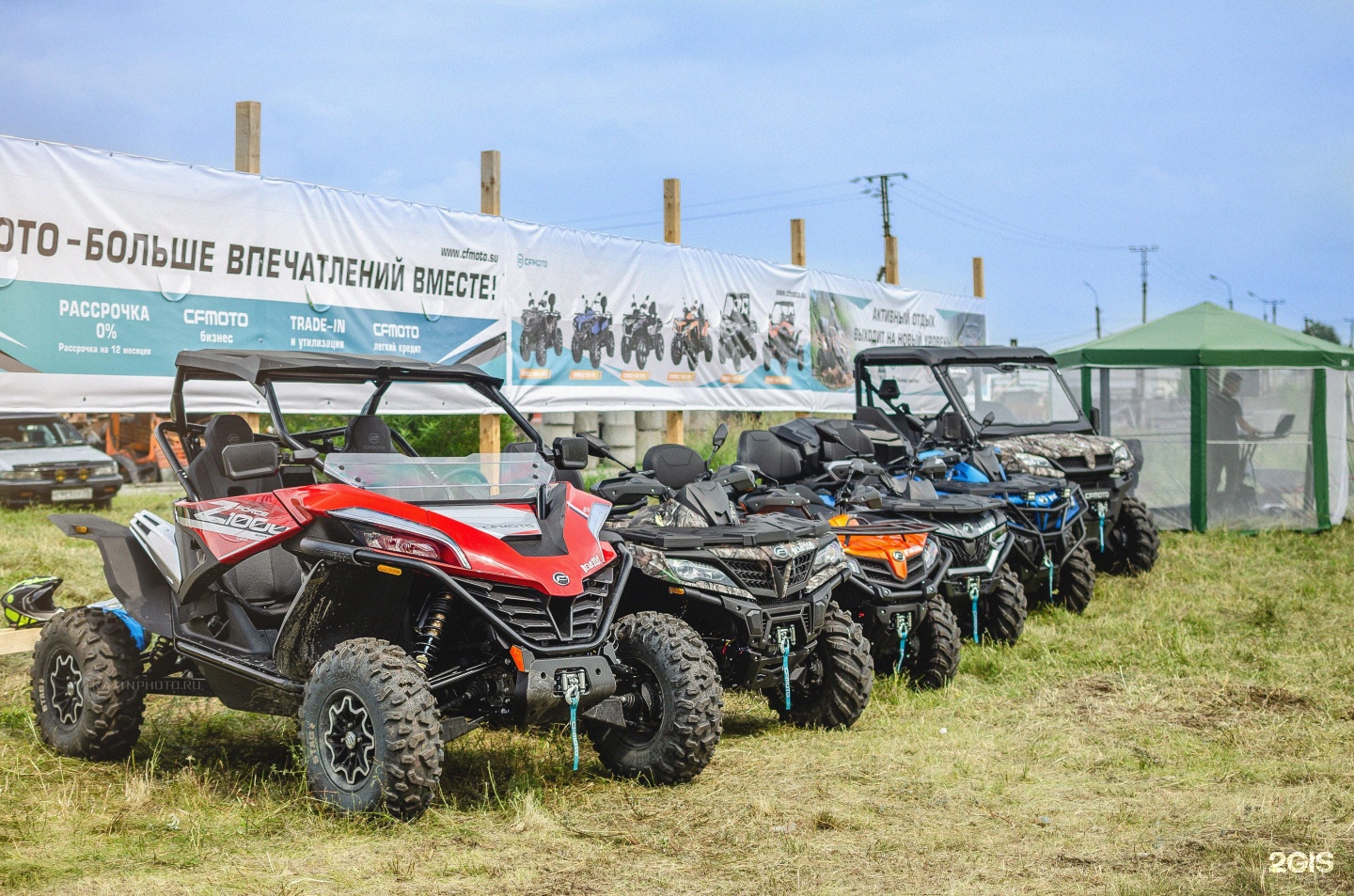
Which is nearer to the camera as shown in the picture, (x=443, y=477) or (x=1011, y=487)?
(x=443, y=477)

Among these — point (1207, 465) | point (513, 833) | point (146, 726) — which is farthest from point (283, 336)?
point (1207, 465)

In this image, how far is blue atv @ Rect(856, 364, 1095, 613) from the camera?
9.94 metres

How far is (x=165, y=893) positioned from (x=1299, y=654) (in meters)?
7.17

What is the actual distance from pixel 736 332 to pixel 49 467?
26.3ft

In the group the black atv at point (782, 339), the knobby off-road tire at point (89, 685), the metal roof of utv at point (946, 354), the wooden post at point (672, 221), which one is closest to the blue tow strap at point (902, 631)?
the knobby off-road tire at point (89, 685)

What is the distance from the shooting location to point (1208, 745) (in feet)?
20.9

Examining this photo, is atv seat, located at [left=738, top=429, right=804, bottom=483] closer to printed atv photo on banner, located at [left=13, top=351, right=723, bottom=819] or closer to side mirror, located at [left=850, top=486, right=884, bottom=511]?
side mirror, located at [left=850, top=486, right=884, bottom=511]

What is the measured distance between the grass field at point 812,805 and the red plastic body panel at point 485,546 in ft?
2.88

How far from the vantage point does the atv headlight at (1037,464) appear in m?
11.1

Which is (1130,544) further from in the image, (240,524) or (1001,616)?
(240,524)

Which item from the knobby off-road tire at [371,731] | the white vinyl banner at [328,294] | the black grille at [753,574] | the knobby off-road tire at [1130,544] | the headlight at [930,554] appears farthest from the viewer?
the knobby off-road tire at [1130,544]

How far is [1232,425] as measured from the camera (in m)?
15.5

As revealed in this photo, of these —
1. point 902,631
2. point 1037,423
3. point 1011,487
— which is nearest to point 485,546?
point 902,631

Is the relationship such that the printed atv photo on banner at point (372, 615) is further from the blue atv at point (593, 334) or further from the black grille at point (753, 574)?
the blue atv at point (593, 334)
